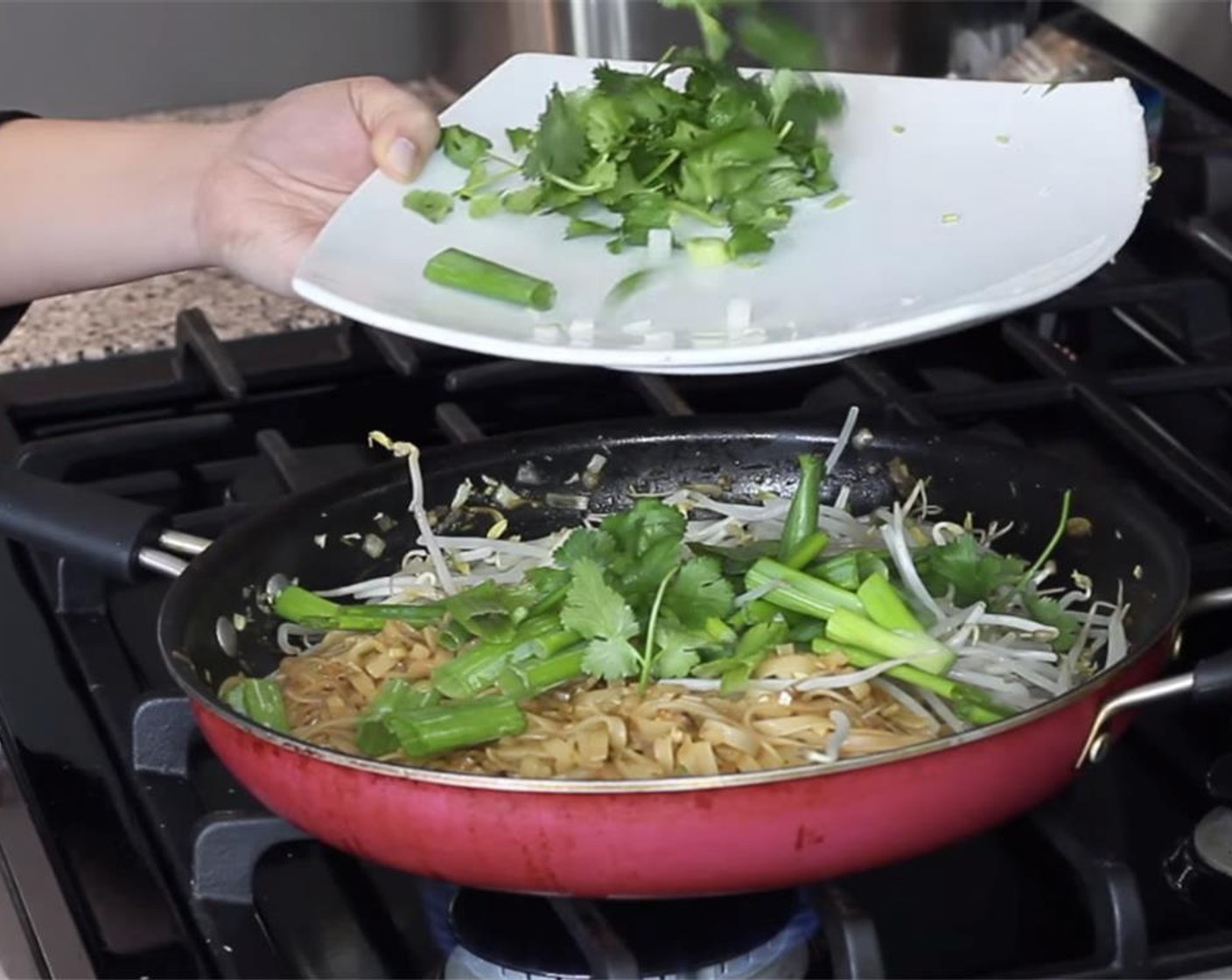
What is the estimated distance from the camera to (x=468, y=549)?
1084mm

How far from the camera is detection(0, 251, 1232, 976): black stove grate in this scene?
825 millimetres

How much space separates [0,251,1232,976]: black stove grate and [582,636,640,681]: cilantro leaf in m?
0.12

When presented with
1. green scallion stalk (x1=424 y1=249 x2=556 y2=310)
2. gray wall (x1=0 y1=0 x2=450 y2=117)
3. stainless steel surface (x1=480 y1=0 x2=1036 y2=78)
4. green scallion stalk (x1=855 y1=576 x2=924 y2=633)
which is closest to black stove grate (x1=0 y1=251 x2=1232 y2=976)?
green scallion stalk (x1=855 y1=576 x2=924 y2=633)

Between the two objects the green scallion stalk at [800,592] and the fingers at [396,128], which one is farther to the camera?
the fingers at [396,128]

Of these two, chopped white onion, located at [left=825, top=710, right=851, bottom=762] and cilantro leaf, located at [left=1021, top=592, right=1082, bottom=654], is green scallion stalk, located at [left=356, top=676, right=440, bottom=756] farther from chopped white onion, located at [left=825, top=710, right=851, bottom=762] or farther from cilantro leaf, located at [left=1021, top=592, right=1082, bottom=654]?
cilantro leaf, located at [left=1021, top=592, right=1082, bottom=654]

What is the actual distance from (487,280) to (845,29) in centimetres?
72

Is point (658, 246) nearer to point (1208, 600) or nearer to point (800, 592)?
point (800, 592)

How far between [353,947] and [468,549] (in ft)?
0.96

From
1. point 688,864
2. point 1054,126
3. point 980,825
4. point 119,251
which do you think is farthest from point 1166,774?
point 119,251

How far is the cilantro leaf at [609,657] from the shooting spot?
900mm

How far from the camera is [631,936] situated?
0.83m

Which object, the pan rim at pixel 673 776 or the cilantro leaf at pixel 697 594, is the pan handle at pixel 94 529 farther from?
the cilantro leaf at pixel 697 594

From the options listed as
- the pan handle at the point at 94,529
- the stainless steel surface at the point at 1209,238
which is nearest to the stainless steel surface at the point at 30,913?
the pan handle at the point at 94,529

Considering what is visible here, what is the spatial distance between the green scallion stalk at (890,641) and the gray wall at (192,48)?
1.02 metres
